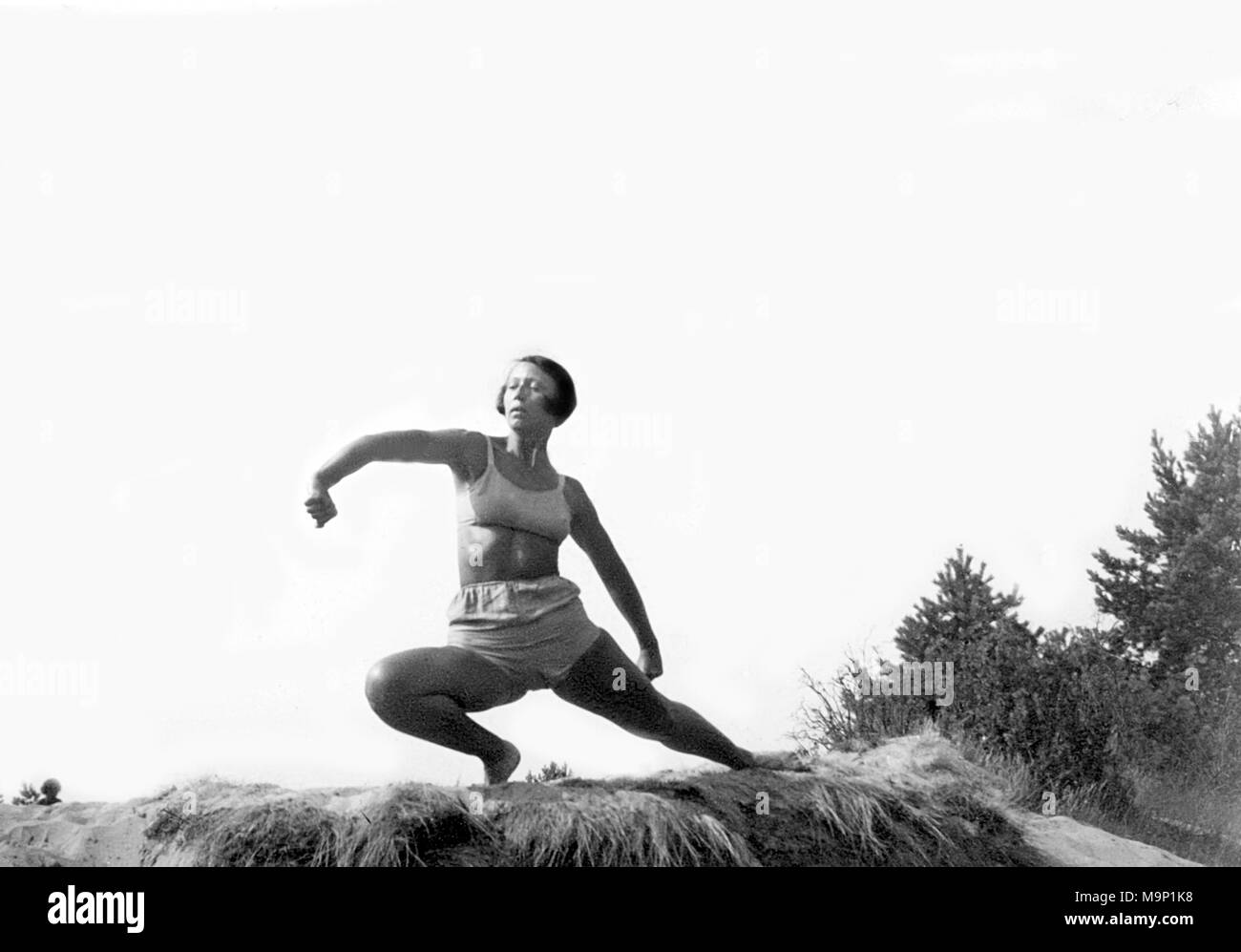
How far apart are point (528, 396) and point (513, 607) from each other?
0.89 metres

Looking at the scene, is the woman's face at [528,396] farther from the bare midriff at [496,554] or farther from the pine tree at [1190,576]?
the pine tree at [1190,576]

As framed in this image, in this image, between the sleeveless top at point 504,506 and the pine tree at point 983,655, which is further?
the pine tree at point 983,655

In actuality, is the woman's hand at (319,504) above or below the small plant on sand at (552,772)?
above

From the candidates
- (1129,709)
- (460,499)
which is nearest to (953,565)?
(1129,709)

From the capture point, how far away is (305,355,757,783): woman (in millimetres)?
6504

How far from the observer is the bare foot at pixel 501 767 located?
6.68 meters

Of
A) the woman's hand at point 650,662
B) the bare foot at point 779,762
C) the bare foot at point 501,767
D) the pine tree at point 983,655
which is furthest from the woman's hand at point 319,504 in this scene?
the pine tree at point 983,655

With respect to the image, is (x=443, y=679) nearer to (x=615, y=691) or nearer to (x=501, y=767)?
(x=501, y=767)

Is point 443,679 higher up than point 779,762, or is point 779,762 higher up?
point 443,679

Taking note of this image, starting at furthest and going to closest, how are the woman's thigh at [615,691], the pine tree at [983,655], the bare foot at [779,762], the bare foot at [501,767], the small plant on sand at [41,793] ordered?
1. the pine tree at [983,655]
2. the bare foot at [779,762]
3. the small plant on sand at [41,793]
4. the woman's thigh at [615,691]
5. the bare foot at [501,767]

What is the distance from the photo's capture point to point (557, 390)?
6.98 m

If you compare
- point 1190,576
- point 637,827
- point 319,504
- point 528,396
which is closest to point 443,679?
point 319,504

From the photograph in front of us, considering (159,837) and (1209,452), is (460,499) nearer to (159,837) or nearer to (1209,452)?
(159,837)
